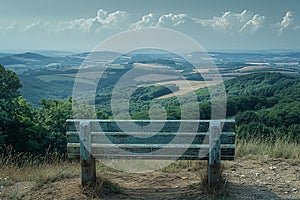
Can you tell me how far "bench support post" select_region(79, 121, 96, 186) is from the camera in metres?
3.84

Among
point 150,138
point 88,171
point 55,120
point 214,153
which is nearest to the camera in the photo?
point 214,153

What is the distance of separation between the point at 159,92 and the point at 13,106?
1297 centimetres

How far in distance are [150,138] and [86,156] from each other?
0.81 m

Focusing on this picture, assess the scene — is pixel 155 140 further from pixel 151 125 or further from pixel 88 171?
pixel 88 171

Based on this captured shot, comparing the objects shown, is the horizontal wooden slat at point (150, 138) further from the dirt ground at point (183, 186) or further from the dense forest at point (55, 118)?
the dense forest at point (55, 118)

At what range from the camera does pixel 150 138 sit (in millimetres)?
3877

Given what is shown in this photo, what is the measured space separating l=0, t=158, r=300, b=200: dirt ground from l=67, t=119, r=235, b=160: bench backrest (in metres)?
0.46

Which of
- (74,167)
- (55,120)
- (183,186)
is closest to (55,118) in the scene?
(55,120)

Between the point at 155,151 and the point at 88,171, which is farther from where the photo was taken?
the point at 88,171

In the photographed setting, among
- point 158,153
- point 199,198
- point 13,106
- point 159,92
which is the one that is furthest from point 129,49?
point 159,92

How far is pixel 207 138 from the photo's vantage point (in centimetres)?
384

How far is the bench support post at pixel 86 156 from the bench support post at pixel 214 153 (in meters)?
1.43

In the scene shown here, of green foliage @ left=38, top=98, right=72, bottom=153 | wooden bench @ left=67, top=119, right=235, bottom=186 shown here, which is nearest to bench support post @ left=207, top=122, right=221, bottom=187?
wooden bench @ left=67, top=119, right=235, bottom=186

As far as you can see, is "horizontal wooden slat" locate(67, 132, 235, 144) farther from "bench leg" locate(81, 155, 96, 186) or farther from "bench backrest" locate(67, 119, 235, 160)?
"bench leg" locate(81, 155, 96, 186)
